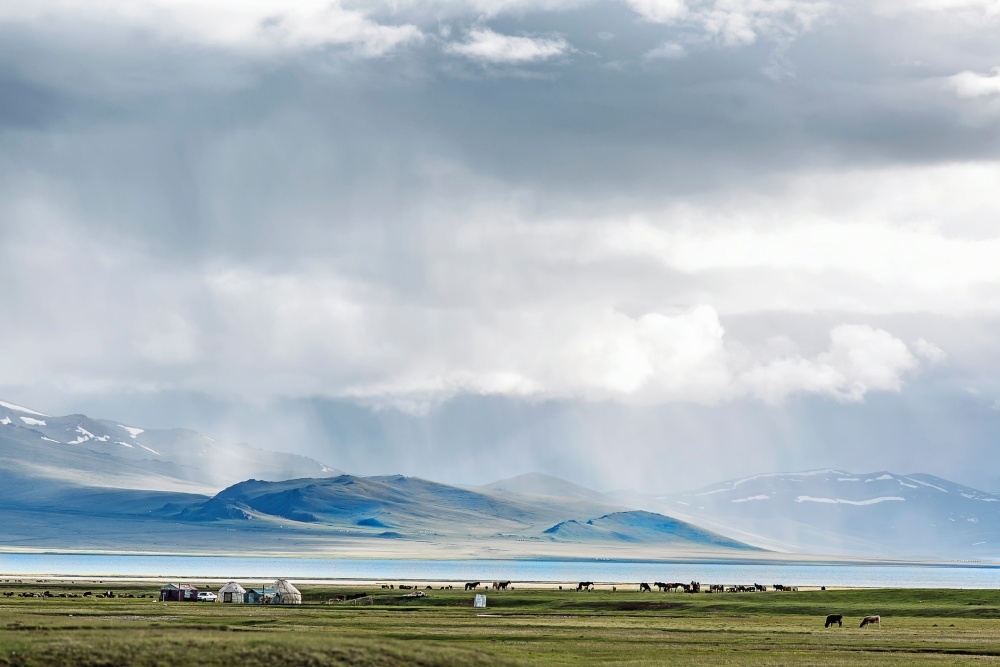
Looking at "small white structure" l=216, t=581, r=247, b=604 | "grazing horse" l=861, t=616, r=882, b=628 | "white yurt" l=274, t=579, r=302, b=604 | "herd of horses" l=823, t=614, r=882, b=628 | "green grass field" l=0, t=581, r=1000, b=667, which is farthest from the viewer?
"small white structure" l=216, t=581, r=247, b=604

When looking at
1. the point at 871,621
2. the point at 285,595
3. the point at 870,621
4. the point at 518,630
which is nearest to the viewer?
the point at 518,630

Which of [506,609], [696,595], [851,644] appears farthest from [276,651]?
[696,595]

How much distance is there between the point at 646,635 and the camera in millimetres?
92312

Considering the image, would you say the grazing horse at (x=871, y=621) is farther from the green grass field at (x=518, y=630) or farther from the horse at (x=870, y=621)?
the green grass field at (x=518, y=630)

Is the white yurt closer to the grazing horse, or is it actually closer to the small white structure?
the small white structure

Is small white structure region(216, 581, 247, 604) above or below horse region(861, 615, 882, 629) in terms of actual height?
above

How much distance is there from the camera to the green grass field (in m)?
57.4

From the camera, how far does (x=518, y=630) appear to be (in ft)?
315

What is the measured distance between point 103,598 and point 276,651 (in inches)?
3746

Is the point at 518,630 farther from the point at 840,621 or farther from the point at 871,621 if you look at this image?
the point at 871,621

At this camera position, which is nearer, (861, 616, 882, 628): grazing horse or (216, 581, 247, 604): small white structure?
(861, 616, 882, 628): grazing horse

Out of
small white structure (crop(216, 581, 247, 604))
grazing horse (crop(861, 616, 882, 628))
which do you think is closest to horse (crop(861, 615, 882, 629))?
grazing horse (crop(861, 616, 882, 628))

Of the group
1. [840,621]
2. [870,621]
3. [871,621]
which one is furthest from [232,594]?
[871,621]

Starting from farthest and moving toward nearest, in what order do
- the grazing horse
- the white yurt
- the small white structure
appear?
the small white structure → the white yurt → the grazing horse
